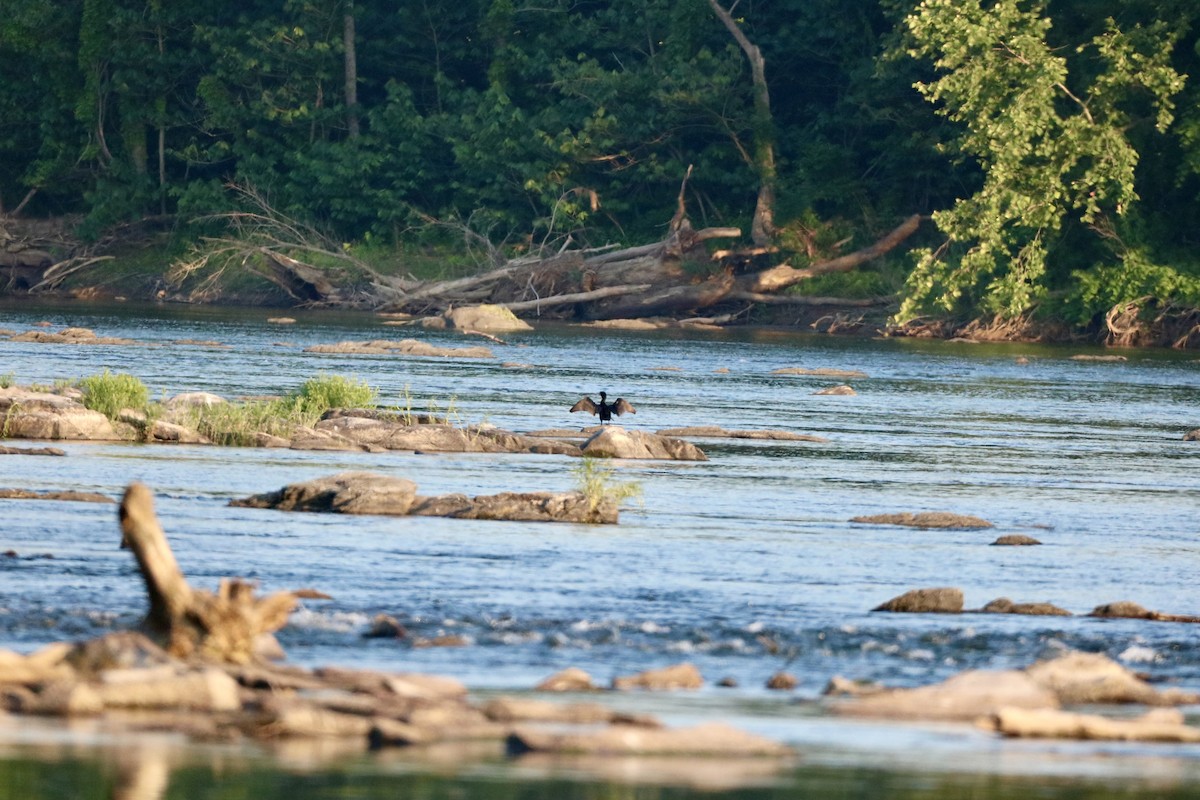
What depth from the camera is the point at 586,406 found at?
29594 millimetres

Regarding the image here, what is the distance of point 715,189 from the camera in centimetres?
6750

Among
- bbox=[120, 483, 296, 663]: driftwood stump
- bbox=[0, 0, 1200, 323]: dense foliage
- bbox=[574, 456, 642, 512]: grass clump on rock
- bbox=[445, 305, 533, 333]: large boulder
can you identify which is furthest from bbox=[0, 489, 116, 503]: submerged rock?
bbox=[445, 305, 533, 333]: large boulder

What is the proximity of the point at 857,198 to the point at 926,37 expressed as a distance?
565 inches

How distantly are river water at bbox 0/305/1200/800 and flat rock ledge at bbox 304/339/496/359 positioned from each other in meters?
9.17

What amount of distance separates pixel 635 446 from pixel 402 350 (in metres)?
19.8

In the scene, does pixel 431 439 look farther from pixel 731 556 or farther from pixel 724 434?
pixel 731 556

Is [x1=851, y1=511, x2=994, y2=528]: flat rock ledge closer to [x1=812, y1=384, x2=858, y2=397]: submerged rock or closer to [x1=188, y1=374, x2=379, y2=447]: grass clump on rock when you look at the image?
[x1=188, y1=374, x2=379, y2=447]: grass clump on rock

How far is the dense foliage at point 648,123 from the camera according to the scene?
167 ft

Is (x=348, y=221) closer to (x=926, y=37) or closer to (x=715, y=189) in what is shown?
(x=715, y=189)

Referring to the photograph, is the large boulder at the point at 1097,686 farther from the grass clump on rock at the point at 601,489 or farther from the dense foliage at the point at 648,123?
the dense foliage at the point at 648,123

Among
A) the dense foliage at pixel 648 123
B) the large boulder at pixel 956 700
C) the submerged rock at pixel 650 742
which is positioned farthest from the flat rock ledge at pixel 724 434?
the dense foliage at pixel 648 123

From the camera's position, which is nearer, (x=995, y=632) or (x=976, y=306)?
(x=995, y=632)

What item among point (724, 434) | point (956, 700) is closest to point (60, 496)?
point (956, 700)

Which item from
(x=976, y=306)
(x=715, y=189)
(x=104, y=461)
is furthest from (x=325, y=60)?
(x=104, y=461)
